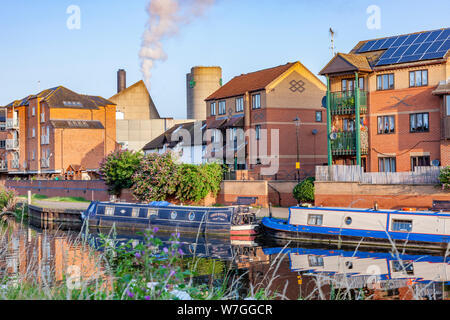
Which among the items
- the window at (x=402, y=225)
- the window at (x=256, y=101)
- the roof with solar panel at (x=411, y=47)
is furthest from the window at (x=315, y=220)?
the window at (x=256, y=101)

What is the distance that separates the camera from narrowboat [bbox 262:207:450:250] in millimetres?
23000

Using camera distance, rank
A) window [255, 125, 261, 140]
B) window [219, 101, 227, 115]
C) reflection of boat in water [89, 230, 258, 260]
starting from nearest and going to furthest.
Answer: reflection of boat in water [89, 230, 258, 260]
window [255, 125, 261, 140]
window [219, 101, 227, 115]

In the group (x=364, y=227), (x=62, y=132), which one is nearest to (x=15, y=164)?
(x=62, y=132)

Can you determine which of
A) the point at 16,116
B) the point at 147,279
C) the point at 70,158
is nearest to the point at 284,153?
the point at 70,158

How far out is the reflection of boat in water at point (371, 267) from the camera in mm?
17266

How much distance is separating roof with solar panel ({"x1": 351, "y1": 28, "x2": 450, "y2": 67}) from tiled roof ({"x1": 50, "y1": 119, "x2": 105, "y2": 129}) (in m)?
33.0

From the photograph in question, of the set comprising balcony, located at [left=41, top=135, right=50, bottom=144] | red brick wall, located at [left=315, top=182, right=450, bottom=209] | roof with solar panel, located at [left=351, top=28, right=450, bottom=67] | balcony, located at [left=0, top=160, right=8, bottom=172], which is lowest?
red brick wall, located at [left=315, top=182, right=450, bottom=209]

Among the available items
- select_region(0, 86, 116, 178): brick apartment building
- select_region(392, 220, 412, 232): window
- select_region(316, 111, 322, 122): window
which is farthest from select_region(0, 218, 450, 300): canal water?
select_region(0, 86, 116, 178): brick apartment building

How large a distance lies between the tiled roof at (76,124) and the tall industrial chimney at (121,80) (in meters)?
13.0

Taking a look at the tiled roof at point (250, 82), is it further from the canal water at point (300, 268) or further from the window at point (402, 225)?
the window at point (402, 225)

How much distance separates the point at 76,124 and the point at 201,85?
17825 mm

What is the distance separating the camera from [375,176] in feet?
95.0

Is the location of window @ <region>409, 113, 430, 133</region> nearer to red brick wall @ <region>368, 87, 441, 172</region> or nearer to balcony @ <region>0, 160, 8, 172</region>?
red brick wall @ <region>368, 87, 441, 172</region>
